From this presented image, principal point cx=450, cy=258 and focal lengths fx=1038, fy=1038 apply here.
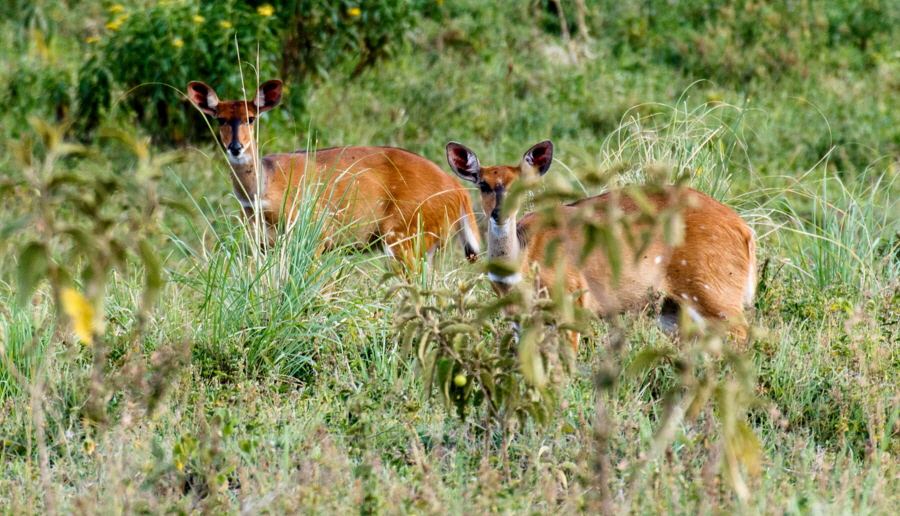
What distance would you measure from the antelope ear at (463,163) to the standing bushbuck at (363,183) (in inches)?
51.8

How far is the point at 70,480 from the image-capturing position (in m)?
3.75

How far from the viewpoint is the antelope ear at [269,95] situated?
6.83 metres

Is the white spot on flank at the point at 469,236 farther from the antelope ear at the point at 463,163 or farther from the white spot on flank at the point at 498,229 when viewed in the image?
the white spot on flank at the point at 498,229

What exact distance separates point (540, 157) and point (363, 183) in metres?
1.95

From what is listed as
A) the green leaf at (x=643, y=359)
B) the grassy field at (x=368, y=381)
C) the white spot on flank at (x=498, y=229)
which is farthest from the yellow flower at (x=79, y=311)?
the white spot on flank at (x=498, y=229)

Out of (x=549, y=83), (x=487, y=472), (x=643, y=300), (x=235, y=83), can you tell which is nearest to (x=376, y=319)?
(x=643, y=300)

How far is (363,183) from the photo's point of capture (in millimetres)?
6930

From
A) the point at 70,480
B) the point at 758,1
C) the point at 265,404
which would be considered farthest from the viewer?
the point at 758,1

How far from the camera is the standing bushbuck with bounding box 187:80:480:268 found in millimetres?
6703

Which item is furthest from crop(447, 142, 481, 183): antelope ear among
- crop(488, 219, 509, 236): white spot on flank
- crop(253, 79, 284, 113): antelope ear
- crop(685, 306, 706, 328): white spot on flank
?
crop(253, 79, 284, 113): antelope ear

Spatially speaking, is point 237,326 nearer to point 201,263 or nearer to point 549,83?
point 201,263

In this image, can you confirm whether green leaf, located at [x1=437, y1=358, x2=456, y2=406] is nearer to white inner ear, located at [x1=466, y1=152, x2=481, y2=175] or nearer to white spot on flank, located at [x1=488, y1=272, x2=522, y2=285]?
white spot on flank, located at [x1=488, y1=272, x2=522, y2=285]

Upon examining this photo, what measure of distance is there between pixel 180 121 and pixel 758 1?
23.7ft

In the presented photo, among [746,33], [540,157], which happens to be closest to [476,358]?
[540,157]
